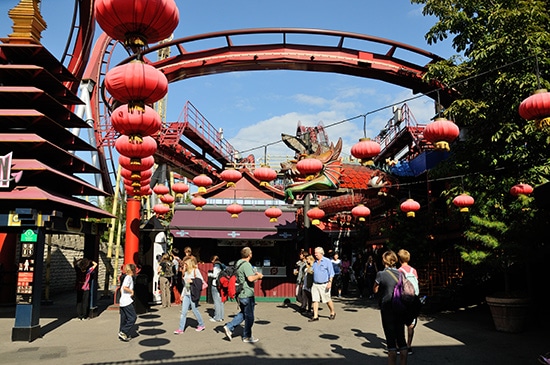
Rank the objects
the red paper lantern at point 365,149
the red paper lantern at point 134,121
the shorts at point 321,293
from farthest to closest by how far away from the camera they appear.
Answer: the shorts at point 321,293
the red paper lantern at point 365,149
the red paper lantern at point 134,121

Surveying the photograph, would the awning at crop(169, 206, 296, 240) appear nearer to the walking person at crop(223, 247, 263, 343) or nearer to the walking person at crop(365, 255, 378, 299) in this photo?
the walking person at crop(365, 255, 378, 299)

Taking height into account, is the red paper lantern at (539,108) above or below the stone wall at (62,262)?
above

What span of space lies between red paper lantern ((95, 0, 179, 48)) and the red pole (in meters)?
10.5

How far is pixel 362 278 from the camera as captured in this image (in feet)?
58.4

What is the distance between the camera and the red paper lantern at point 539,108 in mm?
6652

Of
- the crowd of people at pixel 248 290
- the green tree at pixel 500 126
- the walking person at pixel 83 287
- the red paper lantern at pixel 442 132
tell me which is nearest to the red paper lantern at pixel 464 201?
the green tree at pixel 500 126

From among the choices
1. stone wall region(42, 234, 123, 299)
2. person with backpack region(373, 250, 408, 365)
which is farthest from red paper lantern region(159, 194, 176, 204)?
person with backpack region(373, 250, 408, 365)

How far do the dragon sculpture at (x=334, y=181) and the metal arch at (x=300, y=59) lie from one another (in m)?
2.88

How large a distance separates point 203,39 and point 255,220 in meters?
7.25

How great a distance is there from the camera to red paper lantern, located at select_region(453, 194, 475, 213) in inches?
411

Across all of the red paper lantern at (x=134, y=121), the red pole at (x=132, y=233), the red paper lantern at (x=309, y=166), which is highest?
the red paper lantern at (x=309, y=166)

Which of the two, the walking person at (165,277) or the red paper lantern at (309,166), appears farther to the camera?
the walking person at (165,277)

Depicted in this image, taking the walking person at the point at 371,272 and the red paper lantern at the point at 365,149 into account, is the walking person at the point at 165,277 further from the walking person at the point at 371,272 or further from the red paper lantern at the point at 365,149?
the walking person at the point at 371,272

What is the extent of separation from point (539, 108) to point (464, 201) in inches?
161
